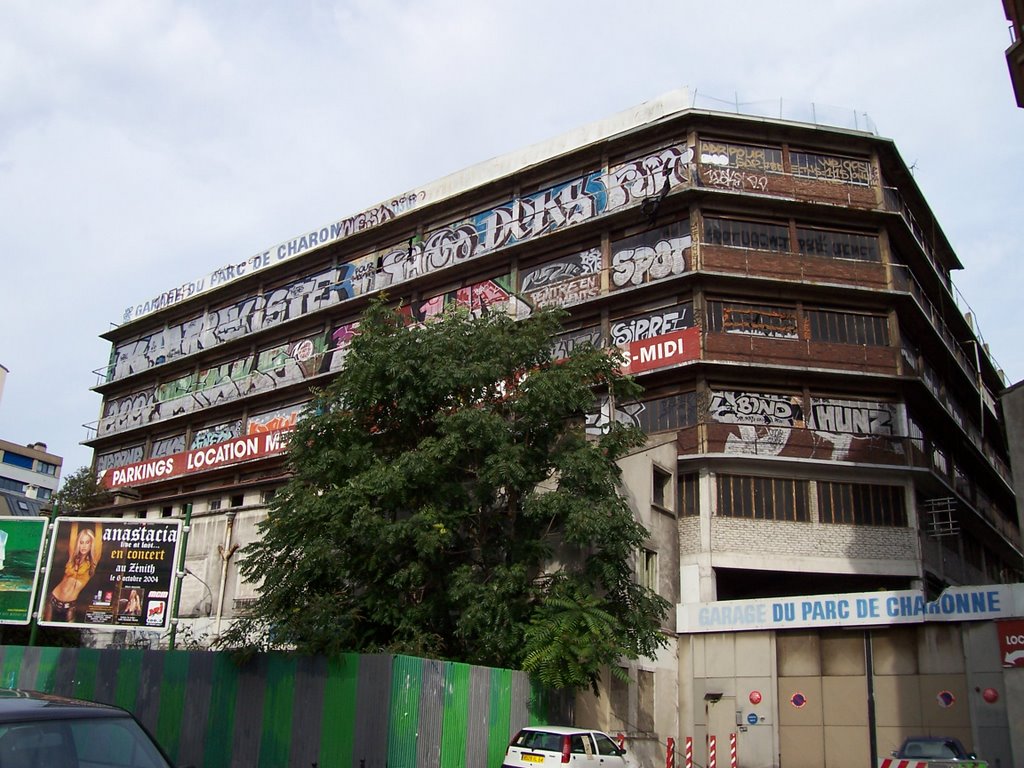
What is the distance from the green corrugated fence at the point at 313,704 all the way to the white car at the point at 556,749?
116 centimetres

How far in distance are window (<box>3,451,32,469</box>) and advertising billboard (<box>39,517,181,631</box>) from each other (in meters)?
70.6

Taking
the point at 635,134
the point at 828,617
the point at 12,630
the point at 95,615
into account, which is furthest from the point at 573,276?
the point at 12,630

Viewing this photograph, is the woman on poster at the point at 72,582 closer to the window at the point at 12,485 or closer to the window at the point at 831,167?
the window at the point at 831,167

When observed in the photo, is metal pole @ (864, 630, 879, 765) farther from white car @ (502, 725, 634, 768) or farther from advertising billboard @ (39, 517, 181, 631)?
advertising billboard @ (39, 517, 181, 631)

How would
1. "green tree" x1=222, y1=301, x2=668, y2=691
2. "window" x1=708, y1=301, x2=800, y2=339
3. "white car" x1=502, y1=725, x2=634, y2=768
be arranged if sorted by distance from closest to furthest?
"white car" x1=502, y1=725, x2=634, y2=768
"green tree" x1=222, y1=301, x2=668, y2=691
"window" x1=708, y1=301, x2=800, y2=339

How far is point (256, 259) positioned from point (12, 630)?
933 inches

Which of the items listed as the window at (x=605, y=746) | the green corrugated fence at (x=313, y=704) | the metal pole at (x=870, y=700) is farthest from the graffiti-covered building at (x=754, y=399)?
the green corrugated fence at (x=313, y=704)

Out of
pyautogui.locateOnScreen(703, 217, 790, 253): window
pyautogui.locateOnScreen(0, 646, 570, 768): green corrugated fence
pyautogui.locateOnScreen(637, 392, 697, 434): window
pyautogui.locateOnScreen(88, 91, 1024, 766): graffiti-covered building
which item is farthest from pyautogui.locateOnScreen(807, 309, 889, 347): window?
pyautogui.locateOnScreen(0, 646, 570, 768): green corrugated fence

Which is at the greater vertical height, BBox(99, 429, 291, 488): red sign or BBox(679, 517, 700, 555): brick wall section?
BBox(99, 429, 291, 488): red sign

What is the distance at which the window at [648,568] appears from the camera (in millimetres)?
27812

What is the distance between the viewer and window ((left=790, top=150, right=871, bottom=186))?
119 ft

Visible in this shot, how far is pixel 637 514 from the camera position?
27.8m

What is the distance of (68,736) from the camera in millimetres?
5953

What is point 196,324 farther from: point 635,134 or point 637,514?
point 637,514
